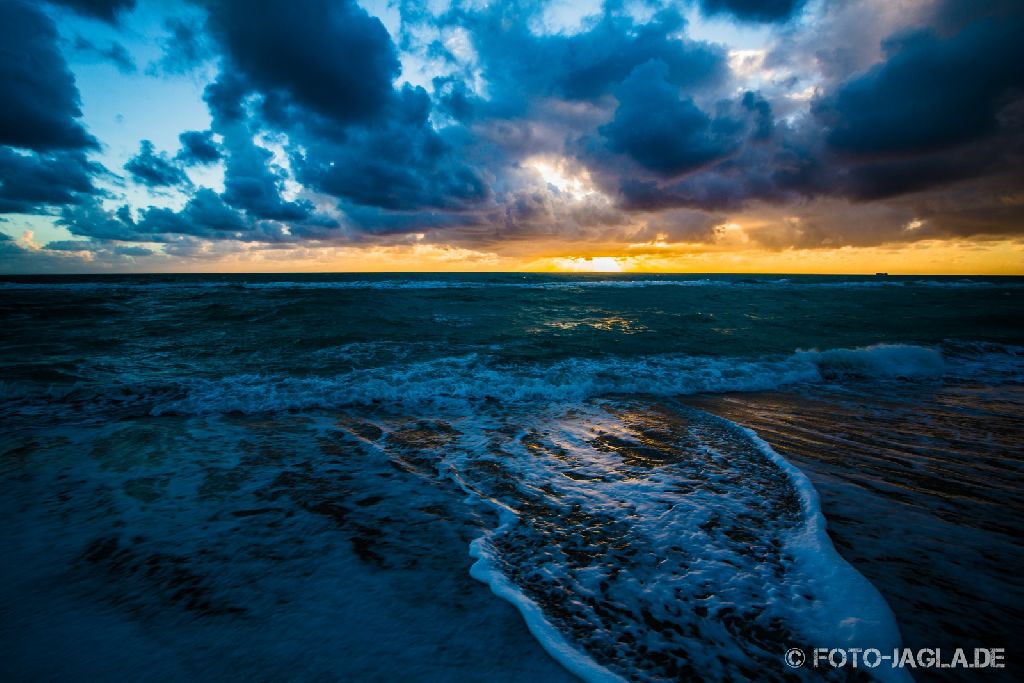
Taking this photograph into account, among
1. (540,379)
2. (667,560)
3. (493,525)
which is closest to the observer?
(667,560)

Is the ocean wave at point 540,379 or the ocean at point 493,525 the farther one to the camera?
the ocean wave at point 540,379

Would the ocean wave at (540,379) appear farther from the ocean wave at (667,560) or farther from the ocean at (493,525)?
the ocean wave at (667,560)

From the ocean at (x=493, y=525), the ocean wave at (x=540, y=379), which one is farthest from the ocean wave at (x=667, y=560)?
the ocean wave at (x=540, y=379)

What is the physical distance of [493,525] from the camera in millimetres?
3365

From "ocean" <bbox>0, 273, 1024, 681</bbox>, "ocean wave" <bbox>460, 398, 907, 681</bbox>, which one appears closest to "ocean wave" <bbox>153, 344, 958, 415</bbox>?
"ocean" <bbox>0, 273, 1024, 681</bbox>

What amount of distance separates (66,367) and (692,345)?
15.3 m

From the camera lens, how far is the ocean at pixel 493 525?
7.20ft

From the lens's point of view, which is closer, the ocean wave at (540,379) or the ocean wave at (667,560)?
the ocean wave at (667,560)

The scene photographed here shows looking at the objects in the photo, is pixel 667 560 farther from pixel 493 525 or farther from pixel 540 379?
pixel 540 379

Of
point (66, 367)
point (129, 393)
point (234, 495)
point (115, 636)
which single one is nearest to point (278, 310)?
Result: point (66, 367)

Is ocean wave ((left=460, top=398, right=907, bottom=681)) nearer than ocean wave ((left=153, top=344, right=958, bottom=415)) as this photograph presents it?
Yes

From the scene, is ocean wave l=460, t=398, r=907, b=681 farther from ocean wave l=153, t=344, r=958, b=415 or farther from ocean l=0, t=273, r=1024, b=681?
ocean wave l=153, t=344, r=958, b=415

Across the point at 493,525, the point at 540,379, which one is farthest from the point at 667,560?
the point at 540,379

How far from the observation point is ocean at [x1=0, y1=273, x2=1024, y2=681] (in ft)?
7.20
